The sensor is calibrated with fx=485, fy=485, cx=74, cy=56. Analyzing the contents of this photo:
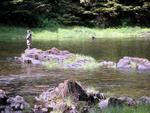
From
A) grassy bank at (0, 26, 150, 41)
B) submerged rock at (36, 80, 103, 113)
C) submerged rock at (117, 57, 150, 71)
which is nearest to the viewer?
submerged rock at (36, 80, 103, 113)

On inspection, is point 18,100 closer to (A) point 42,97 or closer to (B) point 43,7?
(A) point 42,97

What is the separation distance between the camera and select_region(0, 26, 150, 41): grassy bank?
1962 inches

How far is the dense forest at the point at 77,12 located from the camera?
178ft

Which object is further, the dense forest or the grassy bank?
the dense forest

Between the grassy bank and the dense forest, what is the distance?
158 cm

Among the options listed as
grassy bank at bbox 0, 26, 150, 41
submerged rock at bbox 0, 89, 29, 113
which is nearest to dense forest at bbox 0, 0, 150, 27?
grassy bank at bbox 0, 26, 150, 41

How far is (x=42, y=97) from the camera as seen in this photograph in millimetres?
17391

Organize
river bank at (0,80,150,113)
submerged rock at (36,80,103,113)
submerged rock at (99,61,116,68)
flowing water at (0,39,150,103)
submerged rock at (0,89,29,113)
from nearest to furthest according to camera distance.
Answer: river bank at (0,80,150,113), submerged rock at (0,89,29,113), submerged rock at (36,80,103,113), flowing water at (0,39,150,103), submerged rock at (99,61,116,68)

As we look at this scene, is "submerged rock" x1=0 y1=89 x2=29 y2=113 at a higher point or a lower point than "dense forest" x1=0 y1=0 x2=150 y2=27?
higher

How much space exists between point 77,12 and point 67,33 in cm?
657

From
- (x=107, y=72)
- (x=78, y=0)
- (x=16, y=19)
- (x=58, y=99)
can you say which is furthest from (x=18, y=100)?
(x=78, y=0)

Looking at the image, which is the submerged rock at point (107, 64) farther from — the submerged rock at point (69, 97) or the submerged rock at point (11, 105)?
the submerged rock at point (11, 105)

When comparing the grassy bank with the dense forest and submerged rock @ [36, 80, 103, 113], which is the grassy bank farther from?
submerged rock @ [36, 80, 103, 113]

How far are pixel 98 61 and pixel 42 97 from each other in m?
12.5
